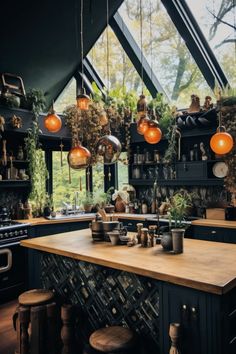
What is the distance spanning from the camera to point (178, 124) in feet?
18.0

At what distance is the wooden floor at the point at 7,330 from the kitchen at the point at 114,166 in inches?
0.8

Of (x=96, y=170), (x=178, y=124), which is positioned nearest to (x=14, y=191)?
(x=96, y=170)

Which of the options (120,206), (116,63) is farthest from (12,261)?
(116,63)

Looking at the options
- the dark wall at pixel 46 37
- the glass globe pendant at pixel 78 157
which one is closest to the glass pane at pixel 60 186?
the dark wall at pixel 46 37

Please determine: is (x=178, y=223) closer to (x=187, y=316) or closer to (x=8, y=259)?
(x=187, y=316)

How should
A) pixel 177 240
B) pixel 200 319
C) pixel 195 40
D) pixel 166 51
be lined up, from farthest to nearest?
pixel 166 51, pixel 195 40, pixel 177 240, pixel 200 319

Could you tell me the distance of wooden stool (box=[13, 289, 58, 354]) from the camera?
107 inches

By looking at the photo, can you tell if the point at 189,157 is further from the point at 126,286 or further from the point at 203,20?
the point at 126,286

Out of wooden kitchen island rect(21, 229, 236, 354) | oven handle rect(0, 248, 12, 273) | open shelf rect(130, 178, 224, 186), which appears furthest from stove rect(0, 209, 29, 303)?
open shelf rect(130, 178, 224, 186)

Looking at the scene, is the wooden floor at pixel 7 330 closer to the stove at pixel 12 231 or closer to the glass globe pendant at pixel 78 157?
the stove at pixel 12 231

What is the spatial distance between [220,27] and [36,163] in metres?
3.55

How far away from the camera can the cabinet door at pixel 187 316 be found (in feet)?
6.65

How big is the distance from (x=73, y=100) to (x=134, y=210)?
105 inches

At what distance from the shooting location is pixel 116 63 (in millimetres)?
6227
